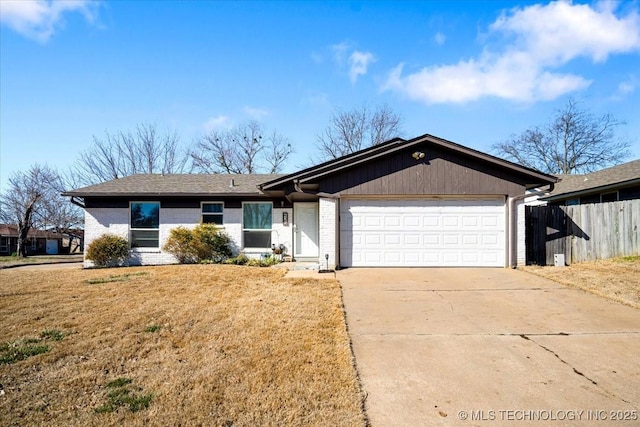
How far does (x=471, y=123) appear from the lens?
20359 millimetres

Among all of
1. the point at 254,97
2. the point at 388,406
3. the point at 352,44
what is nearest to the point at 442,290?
the point at 388,406

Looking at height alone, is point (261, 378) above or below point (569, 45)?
below

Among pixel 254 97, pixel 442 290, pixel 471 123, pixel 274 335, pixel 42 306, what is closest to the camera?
pixel 274 335

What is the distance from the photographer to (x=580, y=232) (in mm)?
11234

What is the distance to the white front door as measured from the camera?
14.3m

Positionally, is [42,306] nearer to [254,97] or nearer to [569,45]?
[254,97]

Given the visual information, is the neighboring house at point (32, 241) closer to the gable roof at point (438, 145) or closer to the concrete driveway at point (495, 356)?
the gable roof at point (438, 145)

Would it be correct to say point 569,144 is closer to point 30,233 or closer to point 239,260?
point 239,260

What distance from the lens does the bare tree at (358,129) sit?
31.0 meters

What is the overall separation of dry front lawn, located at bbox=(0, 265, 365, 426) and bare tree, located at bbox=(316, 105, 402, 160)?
2463 centimetres

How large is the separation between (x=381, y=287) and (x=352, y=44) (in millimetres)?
11314

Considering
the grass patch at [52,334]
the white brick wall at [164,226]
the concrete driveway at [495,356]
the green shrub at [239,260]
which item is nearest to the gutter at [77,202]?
the white brick wall at [164,226]

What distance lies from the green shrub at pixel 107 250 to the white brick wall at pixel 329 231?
8.49 meters

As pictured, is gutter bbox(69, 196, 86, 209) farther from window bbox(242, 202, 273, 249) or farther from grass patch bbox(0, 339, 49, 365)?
grass patch bbox(0, 339, 49, 365)
